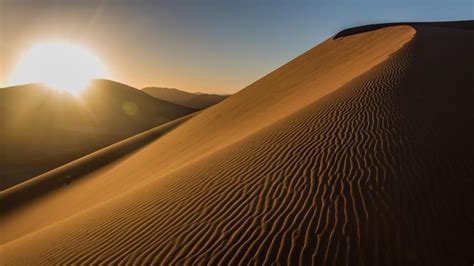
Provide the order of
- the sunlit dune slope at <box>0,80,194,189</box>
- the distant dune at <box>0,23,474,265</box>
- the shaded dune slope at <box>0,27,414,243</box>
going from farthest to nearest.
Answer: the sunlit dune slope at <box>0,80,194,189</box> < the shaded dune slope at <box>0,27,414,243</box> < the distant dune at <box>0,23,474,265</box>

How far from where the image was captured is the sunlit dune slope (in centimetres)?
3141

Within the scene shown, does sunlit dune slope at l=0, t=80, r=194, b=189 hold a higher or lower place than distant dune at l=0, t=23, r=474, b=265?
higher

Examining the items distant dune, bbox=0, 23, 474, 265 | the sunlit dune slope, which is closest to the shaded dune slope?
distant dune, bbox=0, 23, 474, 265

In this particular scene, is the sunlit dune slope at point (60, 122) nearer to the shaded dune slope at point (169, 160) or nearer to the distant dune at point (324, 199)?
the shaded dune slope at point (169, 160)

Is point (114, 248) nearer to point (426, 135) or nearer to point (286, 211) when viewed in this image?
point (286, 211)

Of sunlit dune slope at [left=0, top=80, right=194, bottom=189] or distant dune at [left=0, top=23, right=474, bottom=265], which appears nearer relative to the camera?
distant dune at [left=0, top=23, right=474, bottom=265]

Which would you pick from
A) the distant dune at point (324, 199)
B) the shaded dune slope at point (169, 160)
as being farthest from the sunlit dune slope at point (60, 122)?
the distant dune at point (324, 199)

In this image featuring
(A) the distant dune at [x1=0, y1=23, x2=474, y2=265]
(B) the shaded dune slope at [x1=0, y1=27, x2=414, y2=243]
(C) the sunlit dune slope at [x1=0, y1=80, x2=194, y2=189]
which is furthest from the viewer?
(C) the sunlit dune slope at [x1=0, y1=80, x2=194, y2=189]

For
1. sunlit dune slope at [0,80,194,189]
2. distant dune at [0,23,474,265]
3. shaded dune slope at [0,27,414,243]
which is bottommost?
distant dune at [0,23,474,265]

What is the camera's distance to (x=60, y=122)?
4872 centimetres

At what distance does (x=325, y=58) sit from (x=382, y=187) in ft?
67.7

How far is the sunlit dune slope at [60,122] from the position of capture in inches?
1237

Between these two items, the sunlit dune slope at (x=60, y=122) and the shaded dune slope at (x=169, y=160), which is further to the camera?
the sunlit dune slope at (x=60, y=122)

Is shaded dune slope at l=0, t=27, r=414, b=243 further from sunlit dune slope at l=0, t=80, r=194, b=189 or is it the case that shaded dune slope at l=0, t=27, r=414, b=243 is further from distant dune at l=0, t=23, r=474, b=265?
sunlit dune slope at l=0, t=80, r=194, b=189
